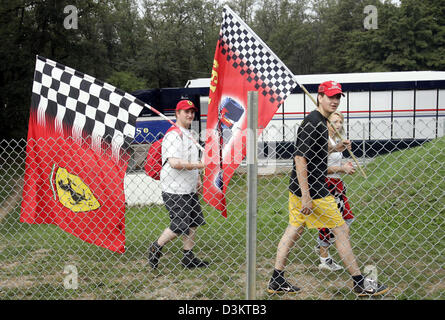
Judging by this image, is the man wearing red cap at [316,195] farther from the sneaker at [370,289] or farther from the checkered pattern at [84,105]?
the checkered pattern at [84,105]

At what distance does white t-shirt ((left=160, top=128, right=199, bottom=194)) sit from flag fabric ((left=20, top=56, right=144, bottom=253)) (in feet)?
2.27

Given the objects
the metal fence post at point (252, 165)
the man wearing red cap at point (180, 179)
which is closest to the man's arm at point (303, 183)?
the metal fence post at point (252, 165)

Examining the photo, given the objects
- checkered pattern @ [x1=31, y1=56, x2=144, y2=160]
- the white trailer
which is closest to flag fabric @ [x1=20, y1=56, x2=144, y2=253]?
checkered pattern @ [x1=31, y1=56, x2=144, y2=160]

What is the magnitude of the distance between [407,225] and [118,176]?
13.4 ft

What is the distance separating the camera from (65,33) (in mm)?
24328

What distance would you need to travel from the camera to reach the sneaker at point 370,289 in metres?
3.57

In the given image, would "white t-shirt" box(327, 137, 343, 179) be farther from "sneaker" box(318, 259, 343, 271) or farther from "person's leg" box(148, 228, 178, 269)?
"person's leg" box(148, 228, 178, 269)

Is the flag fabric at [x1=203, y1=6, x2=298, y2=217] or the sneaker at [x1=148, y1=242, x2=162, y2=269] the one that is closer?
the flag fabric at [x1=203, y1=6, x2=298, y2=217]

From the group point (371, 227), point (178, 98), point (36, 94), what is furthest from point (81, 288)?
point (178, 98)

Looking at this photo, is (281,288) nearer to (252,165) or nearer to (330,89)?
(252,165)

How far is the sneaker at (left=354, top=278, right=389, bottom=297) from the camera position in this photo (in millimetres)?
3570

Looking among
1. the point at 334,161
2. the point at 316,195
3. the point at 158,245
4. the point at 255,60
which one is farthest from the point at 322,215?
the point at 158,245

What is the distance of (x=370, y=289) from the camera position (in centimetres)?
359

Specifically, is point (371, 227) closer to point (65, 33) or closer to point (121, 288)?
point (121, 288)
